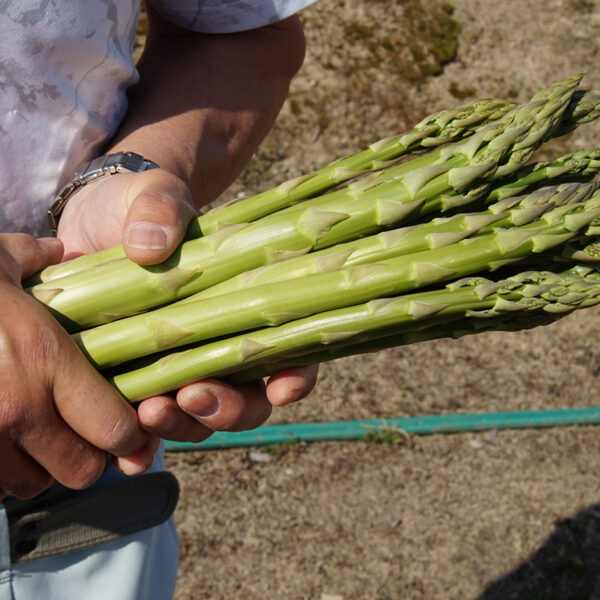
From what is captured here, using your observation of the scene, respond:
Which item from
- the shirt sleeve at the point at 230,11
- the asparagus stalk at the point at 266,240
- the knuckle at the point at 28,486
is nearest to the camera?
the knuckle at the point at 28,486

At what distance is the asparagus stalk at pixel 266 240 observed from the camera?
1.56 metres

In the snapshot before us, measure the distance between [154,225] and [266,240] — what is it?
0.78 ft

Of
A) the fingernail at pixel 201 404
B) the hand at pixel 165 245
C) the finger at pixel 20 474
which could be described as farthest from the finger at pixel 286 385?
the finger at pixel 20 474

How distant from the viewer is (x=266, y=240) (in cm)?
157

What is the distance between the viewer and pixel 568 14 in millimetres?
5582

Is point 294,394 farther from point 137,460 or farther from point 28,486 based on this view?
point 28,486

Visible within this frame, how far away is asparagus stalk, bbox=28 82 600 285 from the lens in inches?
64.5

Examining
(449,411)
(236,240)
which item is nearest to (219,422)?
(236,240)

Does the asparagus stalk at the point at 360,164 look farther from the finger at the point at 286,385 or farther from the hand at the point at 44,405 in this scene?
the finger at the point at 286,385

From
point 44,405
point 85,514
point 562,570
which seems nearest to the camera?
point 44,405

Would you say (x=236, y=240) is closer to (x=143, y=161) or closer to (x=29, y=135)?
(x=143, y=161)

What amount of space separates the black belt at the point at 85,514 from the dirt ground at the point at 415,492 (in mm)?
1598

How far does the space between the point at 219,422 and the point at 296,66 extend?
120 cm

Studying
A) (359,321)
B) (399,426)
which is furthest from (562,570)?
(359,321)
